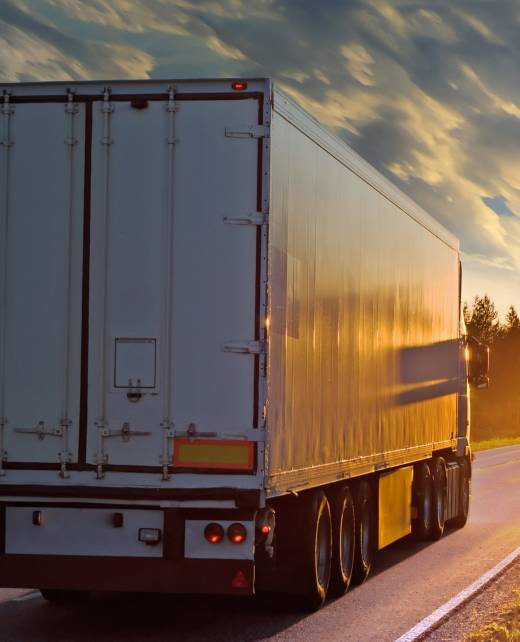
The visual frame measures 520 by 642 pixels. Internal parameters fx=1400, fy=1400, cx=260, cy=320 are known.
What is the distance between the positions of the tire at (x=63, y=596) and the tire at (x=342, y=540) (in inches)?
88.8

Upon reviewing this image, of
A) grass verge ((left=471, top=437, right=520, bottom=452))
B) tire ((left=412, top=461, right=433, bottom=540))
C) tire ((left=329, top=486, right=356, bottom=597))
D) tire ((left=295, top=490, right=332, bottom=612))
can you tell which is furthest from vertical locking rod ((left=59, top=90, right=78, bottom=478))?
grass verge ((left=471, top=437, right=520, bottom=452))

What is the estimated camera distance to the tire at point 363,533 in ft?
44.5

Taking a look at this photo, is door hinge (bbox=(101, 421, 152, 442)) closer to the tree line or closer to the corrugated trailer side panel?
the corrugated trailer side panel

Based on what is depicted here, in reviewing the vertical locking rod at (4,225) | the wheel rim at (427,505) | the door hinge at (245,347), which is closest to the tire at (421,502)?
the wheel rim at (427,505)

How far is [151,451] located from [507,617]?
3407 millimetres

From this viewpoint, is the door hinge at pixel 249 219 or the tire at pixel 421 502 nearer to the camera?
the door hinge at pixel 249 219

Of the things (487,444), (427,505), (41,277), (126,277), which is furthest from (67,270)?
(487,444)

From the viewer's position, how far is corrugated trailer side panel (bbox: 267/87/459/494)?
1068cm

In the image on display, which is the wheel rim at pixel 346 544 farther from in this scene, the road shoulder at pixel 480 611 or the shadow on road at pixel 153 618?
the road shoulder at pixel 480 611

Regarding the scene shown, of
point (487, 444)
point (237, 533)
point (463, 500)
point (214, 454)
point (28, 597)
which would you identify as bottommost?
point (487, 444)

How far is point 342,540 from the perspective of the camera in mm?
12906

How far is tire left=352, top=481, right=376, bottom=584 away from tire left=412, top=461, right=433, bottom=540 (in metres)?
3.27

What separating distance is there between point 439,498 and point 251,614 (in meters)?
7.60

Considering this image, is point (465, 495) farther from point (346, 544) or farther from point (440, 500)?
point (346, 544)
